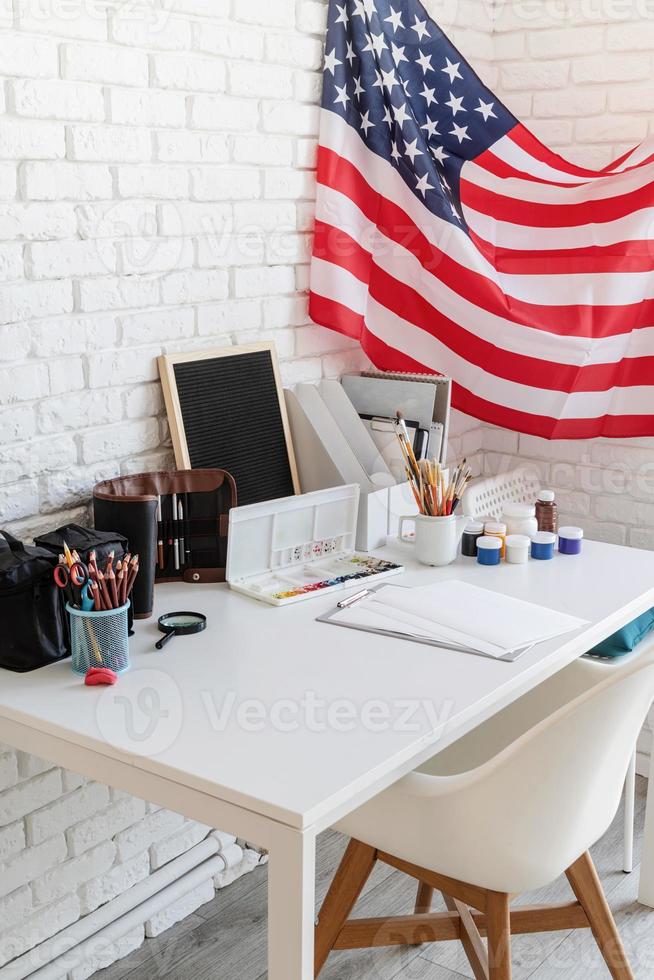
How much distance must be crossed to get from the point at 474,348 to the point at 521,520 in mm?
506

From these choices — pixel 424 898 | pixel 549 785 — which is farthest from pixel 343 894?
pixel 549 785

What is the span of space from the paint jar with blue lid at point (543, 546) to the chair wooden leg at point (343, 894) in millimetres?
694

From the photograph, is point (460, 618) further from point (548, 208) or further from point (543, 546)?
point (548, 208)

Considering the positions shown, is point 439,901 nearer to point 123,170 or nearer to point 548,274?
point 548,274

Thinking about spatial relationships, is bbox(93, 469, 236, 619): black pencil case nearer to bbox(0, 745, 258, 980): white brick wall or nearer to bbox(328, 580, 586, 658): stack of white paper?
bbox(328, 580, 586, 658): stack of white paper

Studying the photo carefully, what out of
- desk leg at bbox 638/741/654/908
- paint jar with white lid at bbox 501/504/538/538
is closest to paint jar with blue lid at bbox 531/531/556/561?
paint jar with white lid at bbox 501/504/538/538

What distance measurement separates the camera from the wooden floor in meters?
2.07

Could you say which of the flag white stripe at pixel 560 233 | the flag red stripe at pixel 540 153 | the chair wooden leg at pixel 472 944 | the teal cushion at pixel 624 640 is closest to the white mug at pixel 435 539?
the teal cushion at pixel 624 640

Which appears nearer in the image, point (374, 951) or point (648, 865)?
point (374, 951)

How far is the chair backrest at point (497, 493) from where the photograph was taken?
236 cm

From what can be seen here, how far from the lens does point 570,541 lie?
2148 mm

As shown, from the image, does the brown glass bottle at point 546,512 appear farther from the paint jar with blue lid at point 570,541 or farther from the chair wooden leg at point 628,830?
the chair wooden leg at point 628,830

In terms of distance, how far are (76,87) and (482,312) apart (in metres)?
1.05

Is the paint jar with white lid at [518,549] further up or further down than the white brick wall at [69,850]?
further up
